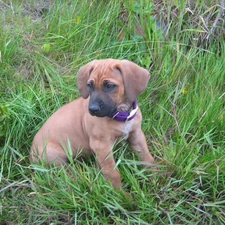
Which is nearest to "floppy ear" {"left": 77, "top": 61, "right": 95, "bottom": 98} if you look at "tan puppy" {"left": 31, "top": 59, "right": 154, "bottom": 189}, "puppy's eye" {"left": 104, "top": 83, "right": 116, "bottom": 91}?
"tan puppy" {"left": 31, "top": 59, "right": 154, "bottom": 189}

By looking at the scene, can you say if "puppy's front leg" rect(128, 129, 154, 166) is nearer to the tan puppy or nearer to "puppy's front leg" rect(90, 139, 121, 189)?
the tan puppy

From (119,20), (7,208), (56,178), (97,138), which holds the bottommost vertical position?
(7,208)

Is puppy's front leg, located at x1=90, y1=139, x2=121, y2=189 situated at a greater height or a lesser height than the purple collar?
lesser

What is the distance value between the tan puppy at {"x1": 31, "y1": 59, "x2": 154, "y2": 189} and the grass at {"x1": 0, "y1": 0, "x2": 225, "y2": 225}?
0.15m

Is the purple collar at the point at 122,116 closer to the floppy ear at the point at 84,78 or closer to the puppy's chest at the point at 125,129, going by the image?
the puppy's chest at the point at 125,129

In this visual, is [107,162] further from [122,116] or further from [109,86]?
[109,86]

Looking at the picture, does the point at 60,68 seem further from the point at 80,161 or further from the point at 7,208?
the point at 7,208

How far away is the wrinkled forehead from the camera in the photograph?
3.91 metres

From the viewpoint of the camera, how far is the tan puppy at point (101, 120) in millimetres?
3916

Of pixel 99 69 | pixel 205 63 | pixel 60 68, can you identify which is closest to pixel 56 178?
pixel 99 69

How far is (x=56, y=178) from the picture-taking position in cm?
405

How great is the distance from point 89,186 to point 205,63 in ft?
7.06

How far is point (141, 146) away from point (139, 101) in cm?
75

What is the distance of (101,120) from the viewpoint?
4133 mm
